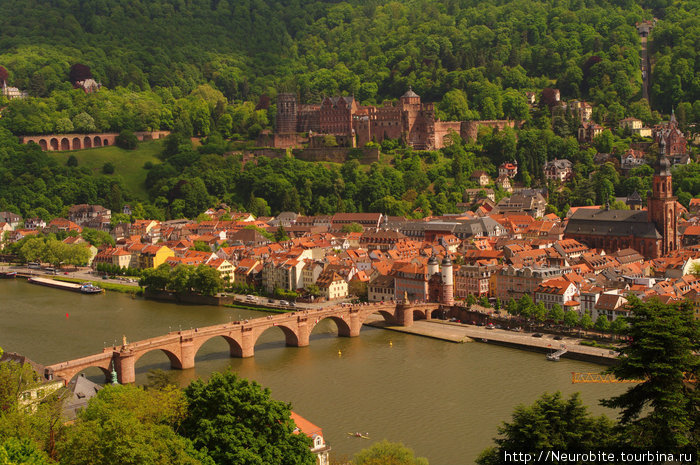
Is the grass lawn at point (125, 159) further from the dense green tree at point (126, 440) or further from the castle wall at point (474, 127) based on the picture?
the dense green tree at point (126, 440)

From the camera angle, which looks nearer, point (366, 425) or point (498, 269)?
point (366, 425)

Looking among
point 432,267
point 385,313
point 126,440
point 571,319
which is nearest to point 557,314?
point 571,319

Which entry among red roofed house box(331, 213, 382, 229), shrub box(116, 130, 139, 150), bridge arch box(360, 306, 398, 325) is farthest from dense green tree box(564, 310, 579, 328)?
shrub box(116, 130, 139, 150)

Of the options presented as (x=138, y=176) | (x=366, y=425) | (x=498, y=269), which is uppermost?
(x=138, y=176)

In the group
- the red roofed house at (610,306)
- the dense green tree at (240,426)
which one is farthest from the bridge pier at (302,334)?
the dense green tree at (240,426)

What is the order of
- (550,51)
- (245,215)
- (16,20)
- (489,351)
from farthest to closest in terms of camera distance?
1. (16,20)
2. (550,51)
3. (245,215)
4. (489,351)

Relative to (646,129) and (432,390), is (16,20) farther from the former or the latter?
(432,390)

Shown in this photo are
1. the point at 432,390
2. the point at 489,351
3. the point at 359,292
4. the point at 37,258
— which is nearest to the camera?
the point at 432,390

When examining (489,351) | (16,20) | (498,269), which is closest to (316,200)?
(498,269)

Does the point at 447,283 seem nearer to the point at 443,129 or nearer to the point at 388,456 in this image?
the point at 388,456

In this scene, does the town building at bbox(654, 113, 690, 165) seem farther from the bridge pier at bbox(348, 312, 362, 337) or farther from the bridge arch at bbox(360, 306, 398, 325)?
the bridge pier at bbox(348, 312, 362, 337)
